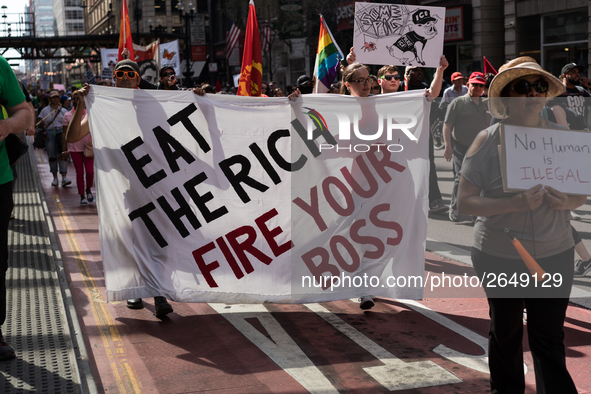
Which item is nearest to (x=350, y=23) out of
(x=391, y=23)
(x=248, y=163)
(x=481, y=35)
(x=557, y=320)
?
(x=481, y=35)

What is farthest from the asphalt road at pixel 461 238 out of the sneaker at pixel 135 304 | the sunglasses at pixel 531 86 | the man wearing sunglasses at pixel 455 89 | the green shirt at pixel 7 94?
the green shirt at pixel 7 94

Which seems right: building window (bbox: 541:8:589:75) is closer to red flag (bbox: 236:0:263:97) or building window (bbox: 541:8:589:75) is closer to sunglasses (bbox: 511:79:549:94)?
red flag (bbox: 236:0:263:97)

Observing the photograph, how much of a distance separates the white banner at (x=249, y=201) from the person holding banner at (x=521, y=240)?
1982mm

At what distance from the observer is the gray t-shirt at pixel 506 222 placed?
3.32 metres

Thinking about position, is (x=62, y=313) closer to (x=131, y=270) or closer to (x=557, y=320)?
(x=131, y=270)

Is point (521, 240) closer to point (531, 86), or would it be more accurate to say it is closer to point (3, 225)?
point (531, 86)

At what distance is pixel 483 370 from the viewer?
14.7ft

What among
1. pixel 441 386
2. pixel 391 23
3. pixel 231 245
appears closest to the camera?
pixel 441 386

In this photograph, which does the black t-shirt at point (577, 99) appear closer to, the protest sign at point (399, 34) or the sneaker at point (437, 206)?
the sneaker at point (437, 206)

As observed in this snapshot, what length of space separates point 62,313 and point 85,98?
1.69 metres

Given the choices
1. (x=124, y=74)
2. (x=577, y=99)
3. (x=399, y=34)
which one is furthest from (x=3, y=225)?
(x=577, y=99)

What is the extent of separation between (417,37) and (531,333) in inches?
168

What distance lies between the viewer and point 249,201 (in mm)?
5414

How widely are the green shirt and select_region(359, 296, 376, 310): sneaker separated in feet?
9.30
